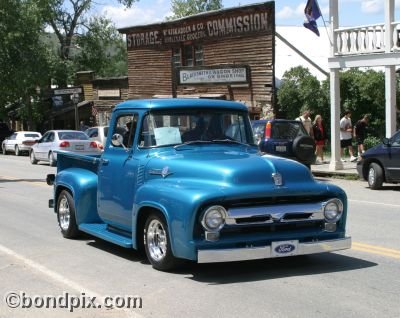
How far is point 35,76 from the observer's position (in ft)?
137

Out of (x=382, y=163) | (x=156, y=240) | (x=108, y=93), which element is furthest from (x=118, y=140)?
(x=108, y=93)

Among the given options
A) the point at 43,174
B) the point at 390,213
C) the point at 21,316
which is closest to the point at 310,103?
the point at 43,174

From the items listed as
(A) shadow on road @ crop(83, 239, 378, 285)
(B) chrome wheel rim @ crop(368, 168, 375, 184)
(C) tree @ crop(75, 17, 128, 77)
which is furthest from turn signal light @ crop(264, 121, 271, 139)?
(C) tree @ crop(75, 17, 128, 77)

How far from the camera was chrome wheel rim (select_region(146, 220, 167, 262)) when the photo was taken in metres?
6.99

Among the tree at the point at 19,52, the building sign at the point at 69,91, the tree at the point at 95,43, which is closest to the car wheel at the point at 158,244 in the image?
the building sign at the point at 69,91

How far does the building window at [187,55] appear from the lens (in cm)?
3197

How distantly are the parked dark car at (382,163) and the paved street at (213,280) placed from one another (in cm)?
585

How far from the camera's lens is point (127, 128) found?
8.21m

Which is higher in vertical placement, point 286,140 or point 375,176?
point 286,140

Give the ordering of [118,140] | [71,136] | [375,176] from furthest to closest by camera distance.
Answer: [71,136]
[375,176]
[118,140]

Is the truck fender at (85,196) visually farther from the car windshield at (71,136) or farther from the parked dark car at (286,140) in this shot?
the car windshield at (71,136)

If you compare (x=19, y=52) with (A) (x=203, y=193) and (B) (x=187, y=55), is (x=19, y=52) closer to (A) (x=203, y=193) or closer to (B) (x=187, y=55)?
(B) (x=187, y=55)

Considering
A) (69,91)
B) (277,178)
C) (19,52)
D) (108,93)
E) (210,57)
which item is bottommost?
(277,178)

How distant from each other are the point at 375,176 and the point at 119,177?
9704 mm
